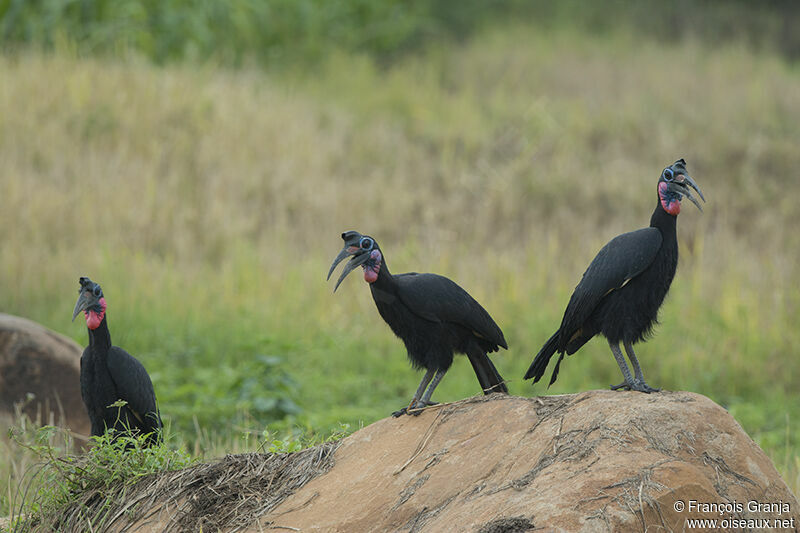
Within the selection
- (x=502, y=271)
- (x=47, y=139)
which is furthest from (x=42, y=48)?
(x=502, y=271)

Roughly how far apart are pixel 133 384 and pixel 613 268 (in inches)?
104

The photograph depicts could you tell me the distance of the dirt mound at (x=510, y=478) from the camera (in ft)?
10.4

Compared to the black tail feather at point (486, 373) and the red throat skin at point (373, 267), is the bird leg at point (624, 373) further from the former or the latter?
the red throat skin at point (373, 267)

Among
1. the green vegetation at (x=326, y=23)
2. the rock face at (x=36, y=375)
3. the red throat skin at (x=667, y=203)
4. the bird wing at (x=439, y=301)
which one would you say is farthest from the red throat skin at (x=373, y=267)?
the green vegetation at (x=326, y=23)

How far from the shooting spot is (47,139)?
44.9 ft

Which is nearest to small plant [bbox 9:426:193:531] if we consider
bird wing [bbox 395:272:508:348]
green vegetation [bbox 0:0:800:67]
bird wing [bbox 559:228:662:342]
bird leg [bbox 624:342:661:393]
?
bird wing [bbox 395:272:508:348]

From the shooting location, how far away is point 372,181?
47.9ft

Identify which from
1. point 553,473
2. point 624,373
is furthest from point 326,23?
point 553,473

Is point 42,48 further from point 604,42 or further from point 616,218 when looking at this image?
point 604,42

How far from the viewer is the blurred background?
31.5ft

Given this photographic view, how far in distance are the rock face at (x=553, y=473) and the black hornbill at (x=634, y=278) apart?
0.38 meters

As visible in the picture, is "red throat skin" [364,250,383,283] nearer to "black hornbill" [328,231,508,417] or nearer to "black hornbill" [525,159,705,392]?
"black hornbill" [328,231,508,417]

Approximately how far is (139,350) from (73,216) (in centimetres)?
309

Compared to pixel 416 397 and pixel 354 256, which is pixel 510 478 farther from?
pixel 354 256
